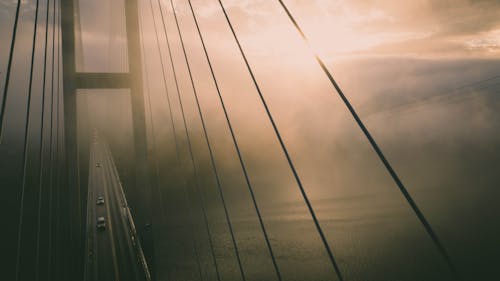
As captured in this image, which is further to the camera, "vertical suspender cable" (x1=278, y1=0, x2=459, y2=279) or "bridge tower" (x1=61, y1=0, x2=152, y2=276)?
"bridge tower" (x1=61, y1=0, x2=152, y2=276)

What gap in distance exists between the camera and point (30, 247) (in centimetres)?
4728

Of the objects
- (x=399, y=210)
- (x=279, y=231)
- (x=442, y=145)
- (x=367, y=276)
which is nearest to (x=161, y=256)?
(x=279, y=231)

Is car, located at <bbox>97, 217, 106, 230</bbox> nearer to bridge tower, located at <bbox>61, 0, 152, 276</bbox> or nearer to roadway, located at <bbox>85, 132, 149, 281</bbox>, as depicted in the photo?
roadway, located at <bbox>85, 132, 149, 281</bbox>

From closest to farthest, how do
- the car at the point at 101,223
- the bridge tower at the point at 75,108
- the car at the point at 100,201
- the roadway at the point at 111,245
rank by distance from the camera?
1. the roadway at the point at 111,245
2. the bridge tower at the point at 75,108
3. the car at the point at 101,223
4. the car at the point at 100,201

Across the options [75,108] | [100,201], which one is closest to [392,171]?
[75,108]

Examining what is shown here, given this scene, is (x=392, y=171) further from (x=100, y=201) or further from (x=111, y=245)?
(x=100, y=201)

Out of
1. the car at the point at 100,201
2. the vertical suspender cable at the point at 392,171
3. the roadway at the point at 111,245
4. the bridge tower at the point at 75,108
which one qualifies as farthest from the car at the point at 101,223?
the vertical suspender cable at the point at 392,171

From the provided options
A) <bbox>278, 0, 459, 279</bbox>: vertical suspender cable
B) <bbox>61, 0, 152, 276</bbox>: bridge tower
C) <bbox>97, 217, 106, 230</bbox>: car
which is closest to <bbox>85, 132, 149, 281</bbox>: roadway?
<bbox>97, 217, 106, 230</bbox>: car

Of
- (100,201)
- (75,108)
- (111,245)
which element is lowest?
(111,245)

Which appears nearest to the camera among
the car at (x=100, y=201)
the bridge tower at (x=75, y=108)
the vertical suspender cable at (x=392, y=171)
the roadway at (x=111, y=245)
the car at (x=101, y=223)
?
the vertical suspender cable at (x=392, y=171)

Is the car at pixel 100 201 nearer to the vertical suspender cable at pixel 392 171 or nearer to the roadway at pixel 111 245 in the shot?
the roadway at pixel 111 245

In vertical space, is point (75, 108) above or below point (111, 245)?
above

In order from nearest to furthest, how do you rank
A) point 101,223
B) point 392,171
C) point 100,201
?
point 392,171
point 101,223
point 100,201

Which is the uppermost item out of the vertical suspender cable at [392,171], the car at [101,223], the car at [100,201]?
the car at [100,201]
